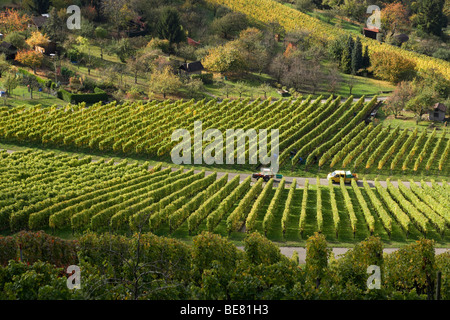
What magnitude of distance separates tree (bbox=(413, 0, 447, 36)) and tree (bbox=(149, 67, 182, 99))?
73.7m

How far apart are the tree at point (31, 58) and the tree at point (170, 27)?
23410 mm

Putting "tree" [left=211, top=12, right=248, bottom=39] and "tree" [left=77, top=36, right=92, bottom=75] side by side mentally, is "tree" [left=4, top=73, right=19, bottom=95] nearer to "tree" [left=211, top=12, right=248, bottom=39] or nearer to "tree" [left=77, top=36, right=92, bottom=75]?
"tree" [left=77, top=36, right=92, bottom=75]

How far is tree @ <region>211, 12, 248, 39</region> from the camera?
4181 inches

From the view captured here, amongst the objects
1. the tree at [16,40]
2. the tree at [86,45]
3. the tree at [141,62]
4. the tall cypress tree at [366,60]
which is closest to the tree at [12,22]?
the tree at [16,40]

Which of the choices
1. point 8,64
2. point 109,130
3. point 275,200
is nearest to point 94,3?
point 8,64

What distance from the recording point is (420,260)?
28.4 meters

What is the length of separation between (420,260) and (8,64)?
70525 millimetres

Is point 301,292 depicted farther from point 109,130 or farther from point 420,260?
point 109,130

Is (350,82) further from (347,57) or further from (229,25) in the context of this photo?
(229,25)

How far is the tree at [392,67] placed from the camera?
92250 millimetres

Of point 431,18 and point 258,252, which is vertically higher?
point 431,18

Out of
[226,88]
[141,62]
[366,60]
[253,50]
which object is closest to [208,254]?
[226,88]

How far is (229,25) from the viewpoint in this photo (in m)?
106

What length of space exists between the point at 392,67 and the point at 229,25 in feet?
105
